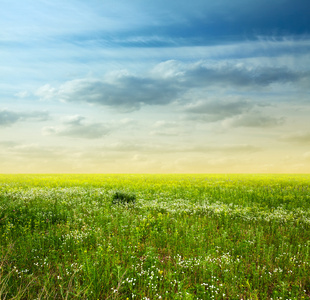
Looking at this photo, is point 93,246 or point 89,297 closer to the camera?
point 89,297

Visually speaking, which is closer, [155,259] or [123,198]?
[155,259]

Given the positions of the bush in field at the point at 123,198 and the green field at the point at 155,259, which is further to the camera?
the bush in field at the point at 123,198

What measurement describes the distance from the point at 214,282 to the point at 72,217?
862 cm

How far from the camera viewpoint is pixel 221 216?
14117 millimetres

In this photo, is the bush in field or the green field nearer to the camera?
the green field

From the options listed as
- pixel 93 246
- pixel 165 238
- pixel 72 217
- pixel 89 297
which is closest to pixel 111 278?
pixel 89 297

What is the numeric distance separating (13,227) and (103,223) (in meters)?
4.03

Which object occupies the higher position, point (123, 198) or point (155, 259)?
point (123, 198)

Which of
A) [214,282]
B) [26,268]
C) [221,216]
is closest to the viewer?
[214,282]

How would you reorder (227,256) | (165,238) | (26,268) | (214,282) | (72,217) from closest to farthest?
(214,282) < (26,268) < (227,256) < (165,238) < (72,217)

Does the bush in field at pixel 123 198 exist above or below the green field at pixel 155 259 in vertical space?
above

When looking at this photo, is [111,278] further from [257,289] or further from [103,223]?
[103,223]

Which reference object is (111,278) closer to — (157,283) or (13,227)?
(157,283)

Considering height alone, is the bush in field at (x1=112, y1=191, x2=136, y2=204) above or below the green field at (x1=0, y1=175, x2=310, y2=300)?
above
